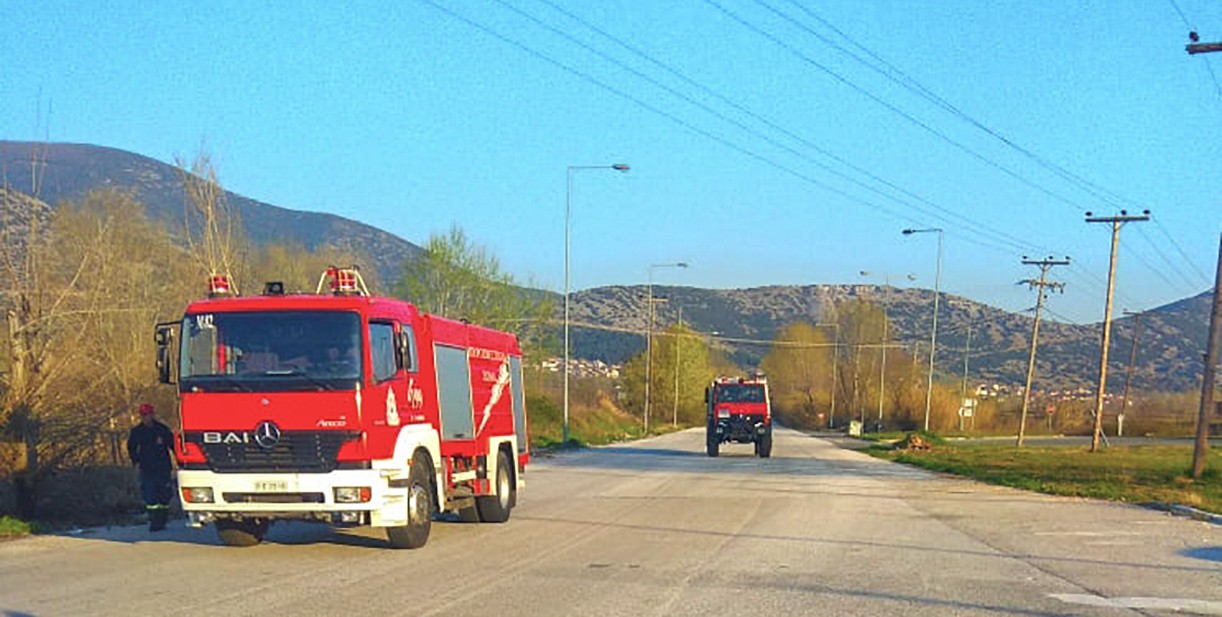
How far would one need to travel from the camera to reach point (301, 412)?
13148mm

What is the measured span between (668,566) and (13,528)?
28.1 ft

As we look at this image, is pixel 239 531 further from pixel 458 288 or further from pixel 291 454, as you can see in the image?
pixel 458 288

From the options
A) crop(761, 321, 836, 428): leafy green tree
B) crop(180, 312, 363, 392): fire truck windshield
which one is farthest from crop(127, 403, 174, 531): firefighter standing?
crop(761, 321, 836, 428): leafy green tree

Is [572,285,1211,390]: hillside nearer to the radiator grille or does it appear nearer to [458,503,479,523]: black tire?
[458,503,479,523]: black tire

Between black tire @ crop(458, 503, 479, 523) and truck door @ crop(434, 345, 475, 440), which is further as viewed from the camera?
black tire @ crop(458, 503, 479, 523)

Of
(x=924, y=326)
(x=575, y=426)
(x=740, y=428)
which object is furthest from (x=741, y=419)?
(x=924, y=326)

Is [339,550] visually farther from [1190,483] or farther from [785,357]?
[785,357]

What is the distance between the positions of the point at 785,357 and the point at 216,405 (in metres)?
105

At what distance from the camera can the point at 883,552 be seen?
1485cm

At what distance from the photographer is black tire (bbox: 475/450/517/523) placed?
1733cm

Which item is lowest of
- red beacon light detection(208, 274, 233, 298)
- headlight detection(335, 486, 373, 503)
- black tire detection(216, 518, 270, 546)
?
black tire detection(216, 518, 270, 546)

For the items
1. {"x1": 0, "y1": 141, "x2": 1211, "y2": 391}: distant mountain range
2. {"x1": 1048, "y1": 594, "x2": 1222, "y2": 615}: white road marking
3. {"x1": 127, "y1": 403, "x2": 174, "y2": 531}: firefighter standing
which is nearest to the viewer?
{"x1": 1048, "y1": 594, "x2": 1222, "y2": 615}: white road marking

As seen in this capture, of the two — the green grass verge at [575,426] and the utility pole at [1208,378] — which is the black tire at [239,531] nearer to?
the utility pole at [1208,378]

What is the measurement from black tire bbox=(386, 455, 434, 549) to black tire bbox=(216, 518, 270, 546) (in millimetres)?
1564
